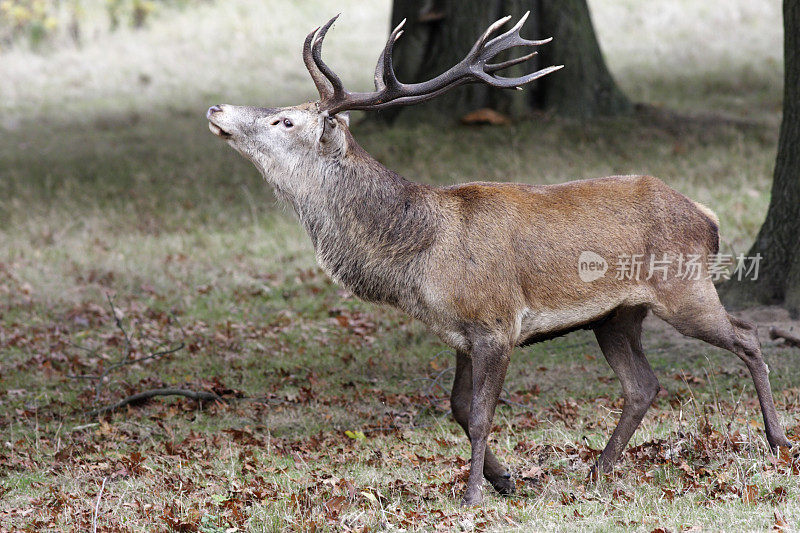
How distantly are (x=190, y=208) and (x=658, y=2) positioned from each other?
47.5ft

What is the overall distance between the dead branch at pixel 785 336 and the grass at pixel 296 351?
0.48ft

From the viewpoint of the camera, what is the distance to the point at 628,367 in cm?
606

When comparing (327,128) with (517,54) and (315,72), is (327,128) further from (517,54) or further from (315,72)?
(517,54)

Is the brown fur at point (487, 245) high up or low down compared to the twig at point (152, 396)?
up

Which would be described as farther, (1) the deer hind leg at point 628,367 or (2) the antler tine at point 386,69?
(1) the deer hind leg at point 628,367

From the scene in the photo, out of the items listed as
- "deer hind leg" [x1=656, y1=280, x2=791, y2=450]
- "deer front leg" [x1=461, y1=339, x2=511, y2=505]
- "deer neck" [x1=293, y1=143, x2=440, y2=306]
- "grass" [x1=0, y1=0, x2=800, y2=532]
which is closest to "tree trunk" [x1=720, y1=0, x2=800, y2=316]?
"grass" [x1=0, y1=0, x2=800, y2=532]

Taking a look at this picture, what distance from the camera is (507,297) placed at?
217 inches

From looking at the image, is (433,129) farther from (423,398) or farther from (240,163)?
(423,398)

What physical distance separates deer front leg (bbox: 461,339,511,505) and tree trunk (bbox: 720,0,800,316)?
151 inches

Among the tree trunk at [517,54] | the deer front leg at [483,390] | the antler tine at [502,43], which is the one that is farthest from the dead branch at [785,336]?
the tree trunk at [517,54]

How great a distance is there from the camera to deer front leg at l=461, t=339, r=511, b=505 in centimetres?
541

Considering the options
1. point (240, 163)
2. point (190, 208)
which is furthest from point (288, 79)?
point (190, 208)

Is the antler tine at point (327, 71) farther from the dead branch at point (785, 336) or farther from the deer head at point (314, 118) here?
the dead branch at point (785, 336)

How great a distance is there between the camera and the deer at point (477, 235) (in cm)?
555
